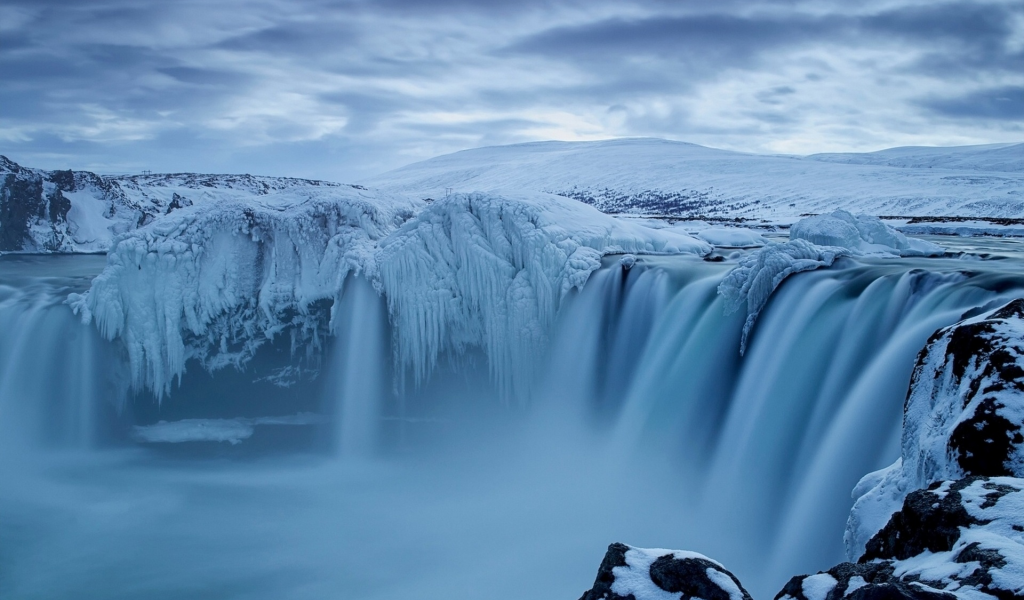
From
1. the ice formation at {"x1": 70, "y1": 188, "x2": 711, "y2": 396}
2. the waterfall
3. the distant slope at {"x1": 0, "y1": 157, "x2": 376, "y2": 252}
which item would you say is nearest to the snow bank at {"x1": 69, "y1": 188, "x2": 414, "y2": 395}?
the ice formation at {"x1": 70, "y1": 188, "x2": 711, "y2": 396}

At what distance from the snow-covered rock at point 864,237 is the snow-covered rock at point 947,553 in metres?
8.86

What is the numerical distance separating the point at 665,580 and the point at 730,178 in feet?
202

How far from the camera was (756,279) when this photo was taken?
29.2ft

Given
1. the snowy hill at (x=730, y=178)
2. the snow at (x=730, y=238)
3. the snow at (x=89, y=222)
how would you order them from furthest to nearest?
the snowy hill at (x=730, y=178)
the snow at (x=89, y=222)
the snow at (x=730, y=238)

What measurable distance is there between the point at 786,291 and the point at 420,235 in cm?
550

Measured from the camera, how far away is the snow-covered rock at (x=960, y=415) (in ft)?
10.3

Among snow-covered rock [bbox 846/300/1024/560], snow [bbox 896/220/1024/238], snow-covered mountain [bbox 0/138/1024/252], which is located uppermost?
snow-covered mountain [bbox 0/138/1024/252]

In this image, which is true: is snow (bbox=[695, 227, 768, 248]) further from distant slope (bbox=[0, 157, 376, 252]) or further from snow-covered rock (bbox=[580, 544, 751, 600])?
distant slope (bbox=[0, 157, 376, 252])

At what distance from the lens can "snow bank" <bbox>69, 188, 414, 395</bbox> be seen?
1142cm

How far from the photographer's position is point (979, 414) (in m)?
3.20

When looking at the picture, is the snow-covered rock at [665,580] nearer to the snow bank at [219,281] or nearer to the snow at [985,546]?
the snow at [985,546]

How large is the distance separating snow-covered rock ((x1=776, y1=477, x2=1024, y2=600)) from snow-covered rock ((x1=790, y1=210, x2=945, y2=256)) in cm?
886

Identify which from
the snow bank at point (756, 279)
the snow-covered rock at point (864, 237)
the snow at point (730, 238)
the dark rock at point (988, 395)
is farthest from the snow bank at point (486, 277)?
the dark rock at point (988, 395)

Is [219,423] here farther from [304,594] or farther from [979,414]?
[979,414]
